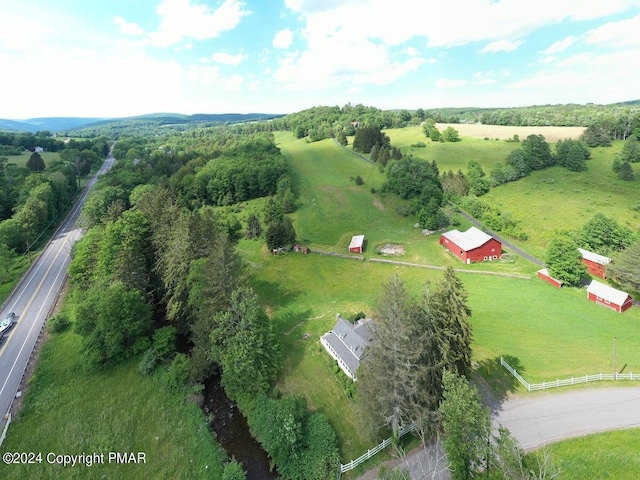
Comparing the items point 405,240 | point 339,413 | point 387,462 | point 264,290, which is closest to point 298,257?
point 264,290

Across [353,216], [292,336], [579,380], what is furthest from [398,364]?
[353,216]

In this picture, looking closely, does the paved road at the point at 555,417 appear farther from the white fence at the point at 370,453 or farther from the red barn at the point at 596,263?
the red barn at the point at 596,263

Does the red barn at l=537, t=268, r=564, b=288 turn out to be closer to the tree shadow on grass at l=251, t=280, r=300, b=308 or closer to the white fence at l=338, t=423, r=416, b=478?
the white fence at l=338, t=423, r=416, b=478

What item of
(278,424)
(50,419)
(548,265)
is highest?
(548,265)

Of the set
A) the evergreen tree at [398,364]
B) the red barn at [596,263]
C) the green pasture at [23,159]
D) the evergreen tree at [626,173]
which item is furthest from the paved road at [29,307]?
the evergreen tree at [626,173]

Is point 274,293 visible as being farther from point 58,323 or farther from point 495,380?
point 495,380

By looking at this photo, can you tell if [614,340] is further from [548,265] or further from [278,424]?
[278,424]

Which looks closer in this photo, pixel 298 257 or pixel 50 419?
pixel 50 419
